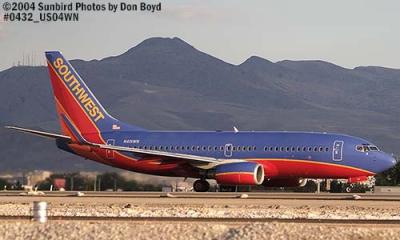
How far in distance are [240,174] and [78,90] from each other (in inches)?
584

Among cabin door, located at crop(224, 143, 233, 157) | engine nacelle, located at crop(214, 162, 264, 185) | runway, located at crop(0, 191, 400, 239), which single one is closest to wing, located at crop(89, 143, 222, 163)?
cabin door, located at crop(224, 143, 233, 157)

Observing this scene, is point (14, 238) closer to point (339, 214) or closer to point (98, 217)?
point (98, 217)

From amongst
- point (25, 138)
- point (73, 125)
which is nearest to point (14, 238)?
point (73, 125)

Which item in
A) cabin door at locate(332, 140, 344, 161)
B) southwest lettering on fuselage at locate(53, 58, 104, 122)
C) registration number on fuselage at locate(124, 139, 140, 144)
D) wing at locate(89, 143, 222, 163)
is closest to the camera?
cabin door at locate(332, 140, 344, 161)

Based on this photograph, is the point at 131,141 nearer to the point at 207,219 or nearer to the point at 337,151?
the point at 337,151

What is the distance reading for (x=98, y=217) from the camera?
33156 mm

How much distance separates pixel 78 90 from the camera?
65.8 meters

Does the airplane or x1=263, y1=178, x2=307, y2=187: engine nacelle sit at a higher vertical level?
the airplane

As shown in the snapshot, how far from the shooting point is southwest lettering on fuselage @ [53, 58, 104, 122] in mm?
65312

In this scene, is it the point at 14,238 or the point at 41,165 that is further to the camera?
the point at 41,165

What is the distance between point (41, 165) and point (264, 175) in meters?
16.8

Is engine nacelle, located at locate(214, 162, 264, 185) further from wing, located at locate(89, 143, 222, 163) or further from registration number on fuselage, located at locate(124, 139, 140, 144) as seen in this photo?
registration number on fuselage, located at locate(124, 139, 140, 144)

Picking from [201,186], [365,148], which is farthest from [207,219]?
[201,186]

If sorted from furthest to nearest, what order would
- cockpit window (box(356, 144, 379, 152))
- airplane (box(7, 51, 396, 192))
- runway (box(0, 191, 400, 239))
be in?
cockpit window (box(356, 144, 379, 152)) < airplane (box(7, 51, 396, 192)) < runway (box(0, 191, 400, 239))
